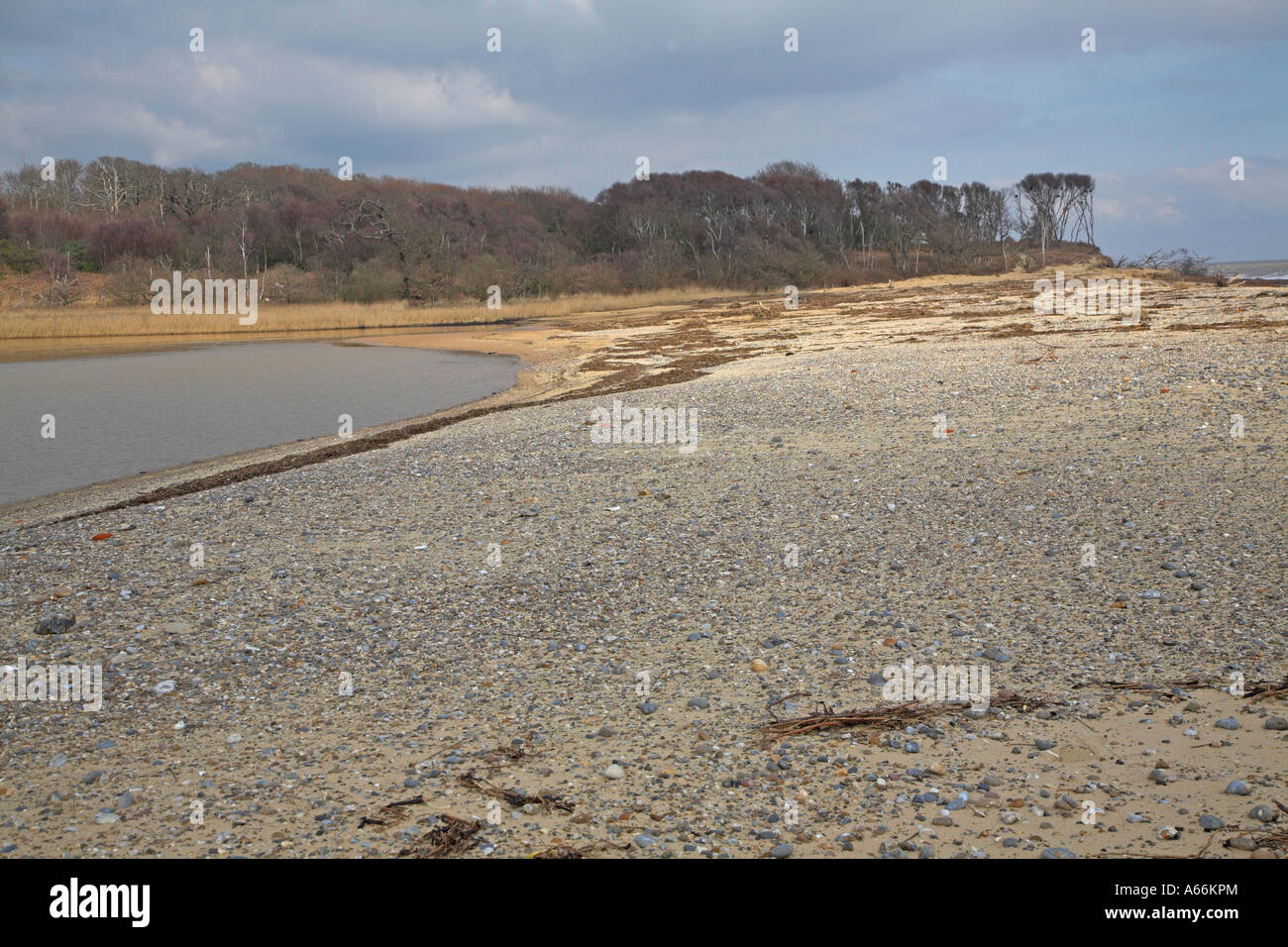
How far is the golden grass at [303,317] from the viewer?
48.7 m

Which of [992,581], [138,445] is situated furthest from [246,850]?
[138,445]

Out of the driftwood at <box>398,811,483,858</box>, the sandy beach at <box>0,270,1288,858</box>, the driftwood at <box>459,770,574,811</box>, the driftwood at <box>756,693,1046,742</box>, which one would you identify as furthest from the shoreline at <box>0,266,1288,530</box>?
the driftwood at <box>756,693,1046,742</box>

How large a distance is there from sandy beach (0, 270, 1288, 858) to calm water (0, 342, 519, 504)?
14.1 feet

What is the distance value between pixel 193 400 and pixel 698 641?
77.5ft

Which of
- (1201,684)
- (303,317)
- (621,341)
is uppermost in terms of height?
(303,317)

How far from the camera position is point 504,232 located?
89062mm

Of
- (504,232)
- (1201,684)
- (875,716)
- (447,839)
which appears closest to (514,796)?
(447,839)

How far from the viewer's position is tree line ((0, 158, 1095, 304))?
66188mm

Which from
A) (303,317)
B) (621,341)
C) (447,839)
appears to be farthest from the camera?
(303,317)

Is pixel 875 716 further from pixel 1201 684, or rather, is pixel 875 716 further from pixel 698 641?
pixel 1201 684

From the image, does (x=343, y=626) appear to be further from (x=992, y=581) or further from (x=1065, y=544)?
(x=1065, y=544)

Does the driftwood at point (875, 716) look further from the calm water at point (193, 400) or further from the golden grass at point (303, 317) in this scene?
the golden grass at point (303, 317)
